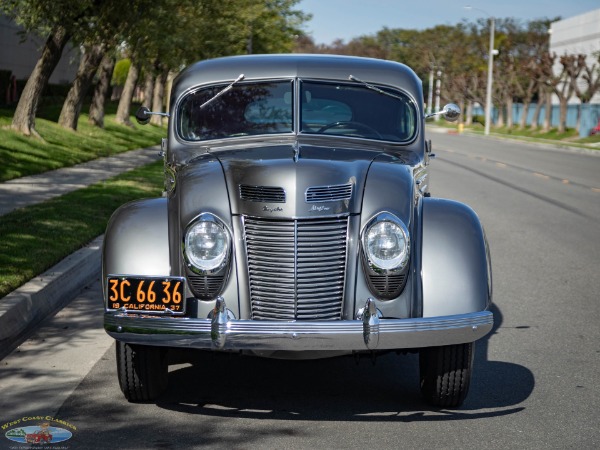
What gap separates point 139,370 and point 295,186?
1325 mm

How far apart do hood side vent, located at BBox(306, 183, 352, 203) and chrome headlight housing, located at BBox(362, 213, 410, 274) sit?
0.21 meters

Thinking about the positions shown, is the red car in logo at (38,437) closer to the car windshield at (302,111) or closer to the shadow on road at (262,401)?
A: the shadow on road at (262,401)

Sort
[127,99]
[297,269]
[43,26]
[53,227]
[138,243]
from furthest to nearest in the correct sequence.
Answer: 1. [127,99]
2. [43,26]
3. [53,227]
4. [138,243]
5. [297,269]

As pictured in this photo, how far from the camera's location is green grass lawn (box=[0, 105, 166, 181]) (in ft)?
68.9

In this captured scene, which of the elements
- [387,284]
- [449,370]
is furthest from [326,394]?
[387,284]

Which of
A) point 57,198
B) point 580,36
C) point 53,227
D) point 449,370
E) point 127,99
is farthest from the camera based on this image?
point 580,36

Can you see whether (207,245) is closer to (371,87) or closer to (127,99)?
(371,87)

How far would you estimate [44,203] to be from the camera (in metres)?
14.7

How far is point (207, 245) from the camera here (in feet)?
19.1

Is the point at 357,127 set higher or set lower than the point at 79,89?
higher

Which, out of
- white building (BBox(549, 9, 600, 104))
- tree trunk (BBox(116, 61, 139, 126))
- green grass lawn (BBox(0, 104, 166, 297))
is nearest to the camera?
green grass lawn (BBox(0, 104, 166, 297))

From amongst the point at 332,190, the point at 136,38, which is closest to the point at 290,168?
the point at 332,190

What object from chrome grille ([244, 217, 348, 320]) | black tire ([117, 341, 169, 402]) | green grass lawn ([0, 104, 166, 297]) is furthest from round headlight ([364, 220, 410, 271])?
green grass lawn ([0, 104, 166, 297])

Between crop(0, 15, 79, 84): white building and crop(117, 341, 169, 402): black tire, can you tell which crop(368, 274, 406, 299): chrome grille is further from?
crop(0, 15, 79, 84): white building
